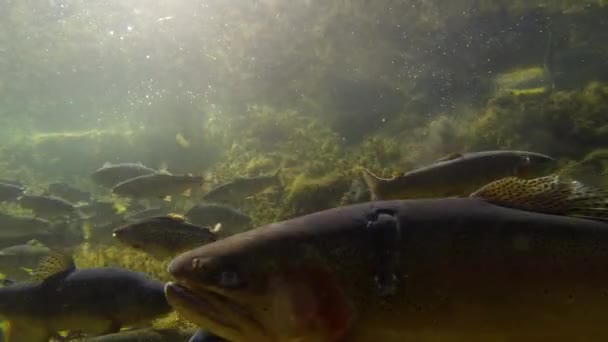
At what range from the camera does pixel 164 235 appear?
14.7 feet

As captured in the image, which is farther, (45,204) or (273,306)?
(45,204)

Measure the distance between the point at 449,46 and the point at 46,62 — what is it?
31.2 meters

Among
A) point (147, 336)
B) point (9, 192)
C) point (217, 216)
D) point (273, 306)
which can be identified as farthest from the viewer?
point (9, 192)

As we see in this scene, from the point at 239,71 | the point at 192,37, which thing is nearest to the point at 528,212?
the point at 239,71

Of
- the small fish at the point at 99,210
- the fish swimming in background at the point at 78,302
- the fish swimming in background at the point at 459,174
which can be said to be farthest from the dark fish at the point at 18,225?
the fish swimming in background at the point at 459,174

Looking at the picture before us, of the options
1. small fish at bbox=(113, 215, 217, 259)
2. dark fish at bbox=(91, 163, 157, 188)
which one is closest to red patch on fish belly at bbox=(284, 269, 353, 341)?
small fish at bbox=(113, 215, 217, 259)

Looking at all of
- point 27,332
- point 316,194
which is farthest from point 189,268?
point 316,194

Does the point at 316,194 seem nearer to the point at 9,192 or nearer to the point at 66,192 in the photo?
the point at 9,192

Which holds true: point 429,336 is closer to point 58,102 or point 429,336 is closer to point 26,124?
point 58,102

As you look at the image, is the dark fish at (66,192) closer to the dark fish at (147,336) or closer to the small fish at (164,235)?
the small fish at (164,235)

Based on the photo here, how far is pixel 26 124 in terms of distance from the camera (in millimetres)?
61469

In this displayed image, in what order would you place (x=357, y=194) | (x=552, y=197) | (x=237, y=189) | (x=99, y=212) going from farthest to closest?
(x=99, y=212)
(x=237, y=189)
(x=357, y=194)
(x=552, y=197)

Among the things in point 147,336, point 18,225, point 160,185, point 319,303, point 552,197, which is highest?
point 160,185

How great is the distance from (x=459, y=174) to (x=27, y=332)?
4.41 metres
